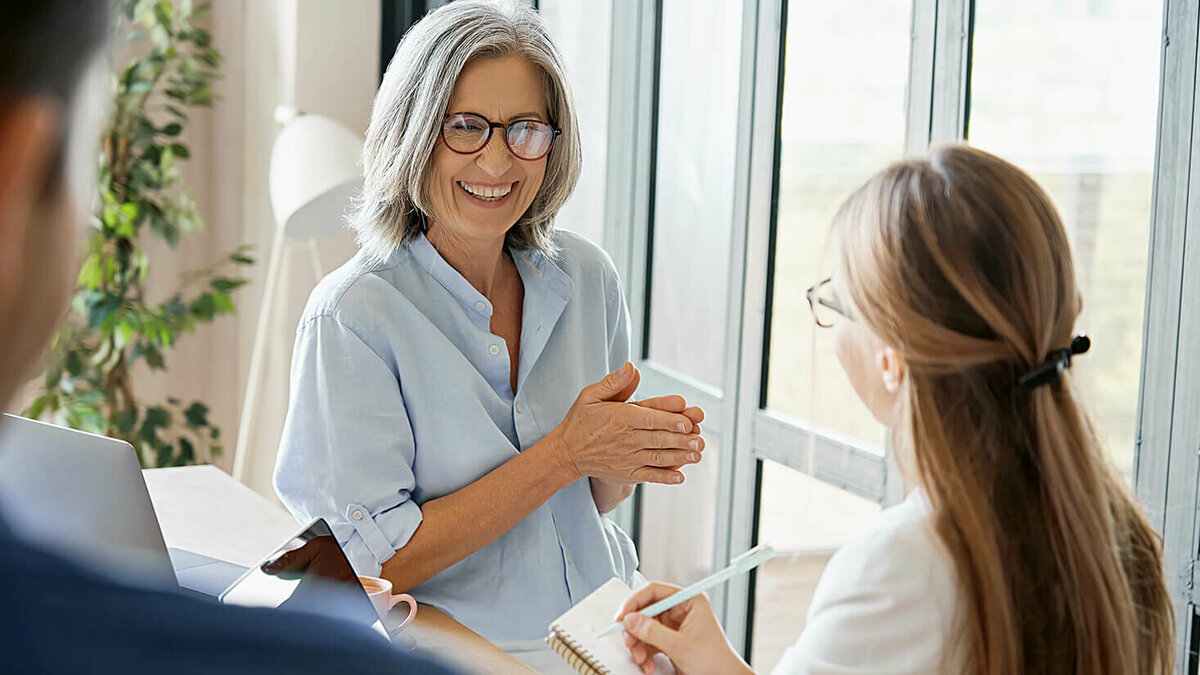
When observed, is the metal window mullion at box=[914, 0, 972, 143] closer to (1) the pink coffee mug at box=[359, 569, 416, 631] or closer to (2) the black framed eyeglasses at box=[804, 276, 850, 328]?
(2) the black framed eyeglasses at box=[804, 276, 850, 328]

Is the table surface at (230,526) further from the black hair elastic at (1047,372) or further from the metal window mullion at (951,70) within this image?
the metal window mullion at (951,70)

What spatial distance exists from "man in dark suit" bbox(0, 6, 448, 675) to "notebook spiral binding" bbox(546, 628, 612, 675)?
2.72 ft

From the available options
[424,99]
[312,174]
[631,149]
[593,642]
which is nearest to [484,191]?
[424,99]

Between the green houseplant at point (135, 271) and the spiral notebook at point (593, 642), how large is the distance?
2.48 metres

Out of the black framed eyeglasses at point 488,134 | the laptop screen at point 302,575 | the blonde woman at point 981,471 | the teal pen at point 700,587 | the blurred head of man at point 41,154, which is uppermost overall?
the black framed eyeglasses at point 488,134

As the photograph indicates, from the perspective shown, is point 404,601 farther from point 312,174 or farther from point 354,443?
point 312,174

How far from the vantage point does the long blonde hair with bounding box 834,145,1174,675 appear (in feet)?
3.01

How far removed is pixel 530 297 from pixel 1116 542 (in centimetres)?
94

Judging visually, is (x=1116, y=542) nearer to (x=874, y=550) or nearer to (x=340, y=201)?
(x=874, y=550)

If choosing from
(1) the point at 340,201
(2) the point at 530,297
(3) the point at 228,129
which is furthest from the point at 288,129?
(2) the point at 530,297

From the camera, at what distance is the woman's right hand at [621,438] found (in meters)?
1.52

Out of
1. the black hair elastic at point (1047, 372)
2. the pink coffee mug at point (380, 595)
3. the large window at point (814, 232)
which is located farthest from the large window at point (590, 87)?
the black hair elastic at point (1047, 372)

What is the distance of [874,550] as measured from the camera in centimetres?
95

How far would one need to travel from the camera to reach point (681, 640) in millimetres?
1129
